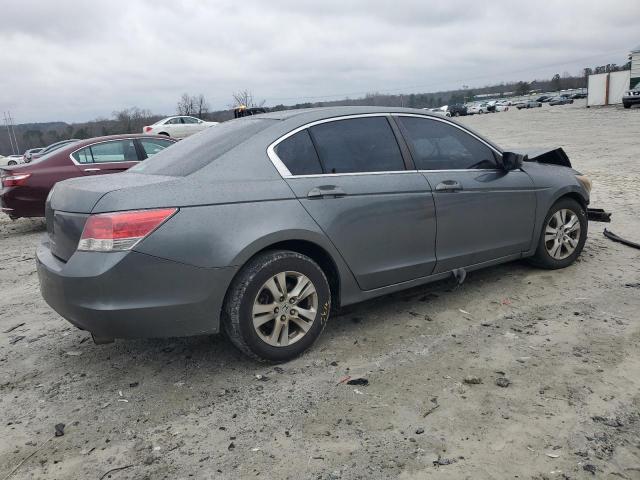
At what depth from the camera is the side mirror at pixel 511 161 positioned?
453cm

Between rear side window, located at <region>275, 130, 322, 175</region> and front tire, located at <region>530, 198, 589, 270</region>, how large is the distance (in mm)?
2496

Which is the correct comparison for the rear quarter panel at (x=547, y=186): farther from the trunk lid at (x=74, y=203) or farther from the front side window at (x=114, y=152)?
the front side window at (x=114, y=152)

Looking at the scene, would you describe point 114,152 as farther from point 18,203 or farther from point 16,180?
Result: point 18,203

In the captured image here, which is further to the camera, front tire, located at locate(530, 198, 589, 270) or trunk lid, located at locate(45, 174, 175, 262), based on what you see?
front tire, located at locate(530, 198, 589, 270)

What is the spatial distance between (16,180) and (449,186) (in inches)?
275

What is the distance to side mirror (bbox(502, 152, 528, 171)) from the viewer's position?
4527 mm

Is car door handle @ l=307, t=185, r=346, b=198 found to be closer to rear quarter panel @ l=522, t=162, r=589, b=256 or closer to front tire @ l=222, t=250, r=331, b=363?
front tire @ l=222, t=250, r=331, b=363

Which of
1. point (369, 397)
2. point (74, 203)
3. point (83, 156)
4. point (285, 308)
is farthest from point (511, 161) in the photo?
point (83, 156)

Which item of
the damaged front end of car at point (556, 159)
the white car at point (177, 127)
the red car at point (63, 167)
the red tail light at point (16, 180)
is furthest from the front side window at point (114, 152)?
the white car at point (177, 127)

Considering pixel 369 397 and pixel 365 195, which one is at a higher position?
pixel 365 195

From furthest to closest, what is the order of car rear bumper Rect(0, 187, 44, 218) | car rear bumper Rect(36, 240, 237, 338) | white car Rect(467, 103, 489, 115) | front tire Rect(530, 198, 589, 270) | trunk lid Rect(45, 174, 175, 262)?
white car Rect(467, 103, 489, 115)
car rear bumper Rect(0, 187, 44, 218)
front tire Rect(530, 198, 589, 270)
trunk lid Rect(45, 174, 175, 262)
car rear bumper Rect(36, 240, 237, 338)

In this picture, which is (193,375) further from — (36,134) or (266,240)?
(36,134)

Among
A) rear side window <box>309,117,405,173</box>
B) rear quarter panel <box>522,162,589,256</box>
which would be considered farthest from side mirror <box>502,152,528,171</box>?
rear side window <box>309,117,405,173</box>

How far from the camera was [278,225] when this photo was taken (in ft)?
10.8
